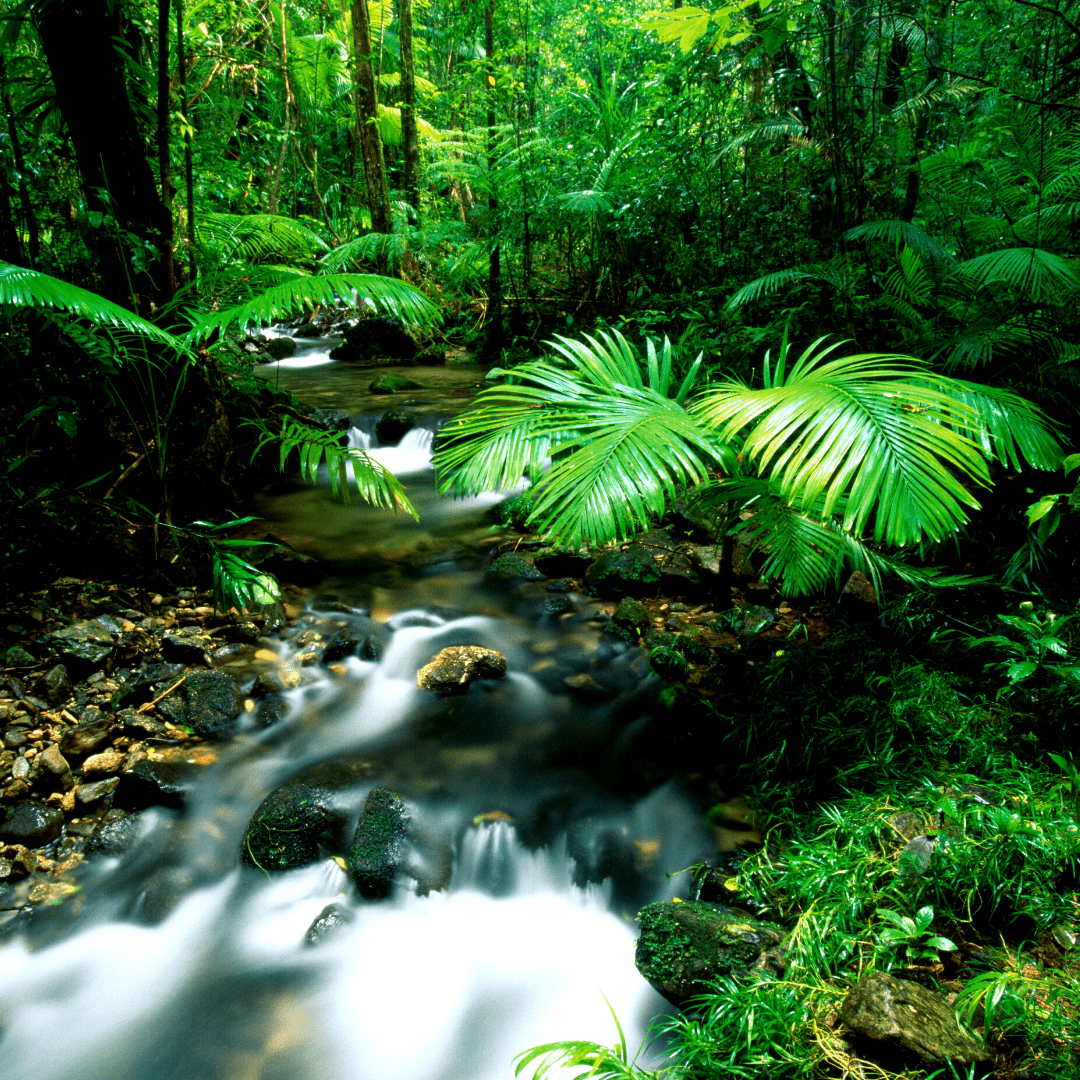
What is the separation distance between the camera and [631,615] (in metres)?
3.58

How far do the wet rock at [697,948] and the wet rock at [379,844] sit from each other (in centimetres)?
91

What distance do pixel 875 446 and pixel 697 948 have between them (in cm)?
159

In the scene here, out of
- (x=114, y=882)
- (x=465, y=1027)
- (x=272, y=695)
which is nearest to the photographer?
(x=465, y=1027)

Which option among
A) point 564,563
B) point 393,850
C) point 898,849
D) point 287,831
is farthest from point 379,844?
point 564,563

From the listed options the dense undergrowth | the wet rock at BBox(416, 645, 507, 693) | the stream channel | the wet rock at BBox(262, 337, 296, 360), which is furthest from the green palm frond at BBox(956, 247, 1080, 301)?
the wet rock at BBox(262, 337, 296, 360)

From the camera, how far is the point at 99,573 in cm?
341

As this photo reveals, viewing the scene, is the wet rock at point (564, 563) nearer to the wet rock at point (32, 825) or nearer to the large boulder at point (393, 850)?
the large boulder at point (393, 850)

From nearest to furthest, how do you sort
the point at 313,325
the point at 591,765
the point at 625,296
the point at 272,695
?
1. the point at 591,765
2. the point at 272,695
3. the point at 625,296
4. the point at 313,325

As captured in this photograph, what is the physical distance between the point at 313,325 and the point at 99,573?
314 inches

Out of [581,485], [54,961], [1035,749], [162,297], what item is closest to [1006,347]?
[1035,749]

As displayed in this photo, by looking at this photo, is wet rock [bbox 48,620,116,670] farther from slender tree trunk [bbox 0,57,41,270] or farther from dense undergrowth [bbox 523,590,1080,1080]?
dense undergrowth [bbox 523,590,1080,1080]

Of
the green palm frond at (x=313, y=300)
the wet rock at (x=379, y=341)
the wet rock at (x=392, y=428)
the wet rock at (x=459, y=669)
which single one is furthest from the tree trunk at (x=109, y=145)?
the wet rock at (x=379, y=341)

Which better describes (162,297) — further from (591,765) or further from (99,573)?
(591,765)

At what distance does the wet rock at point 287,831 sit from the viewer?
2.47 metres
